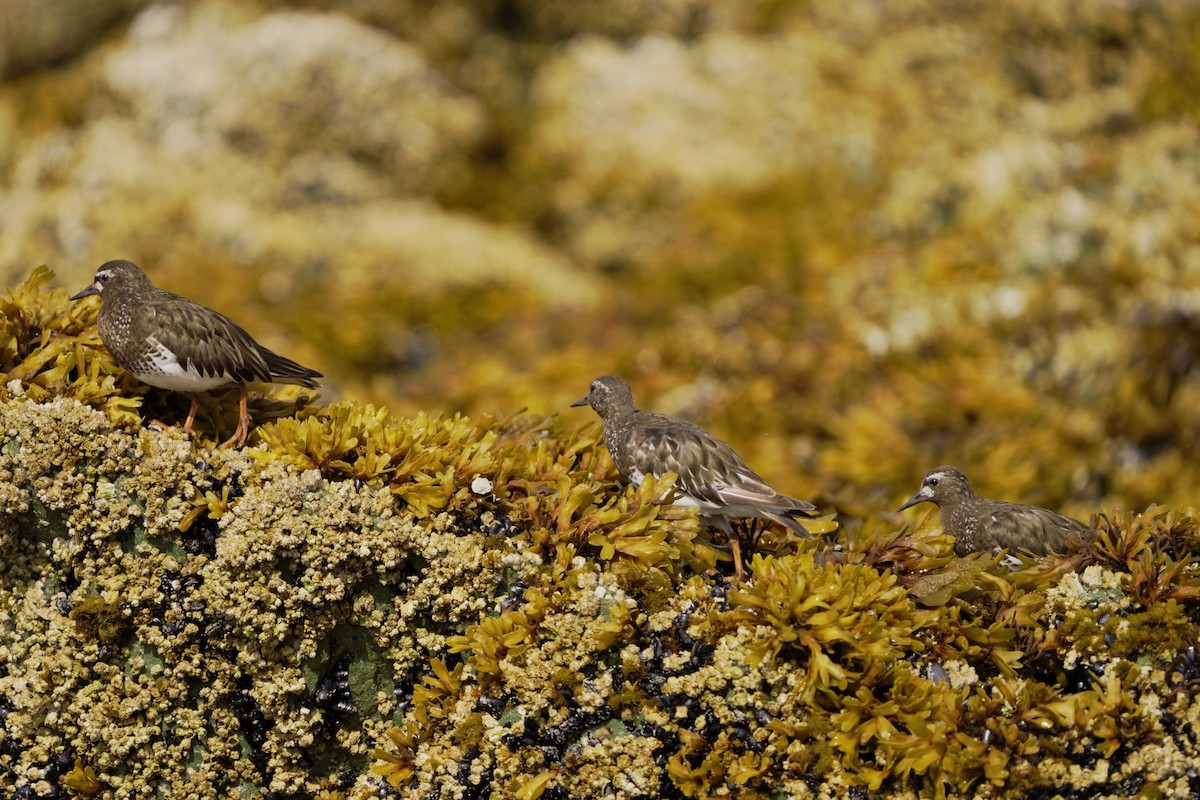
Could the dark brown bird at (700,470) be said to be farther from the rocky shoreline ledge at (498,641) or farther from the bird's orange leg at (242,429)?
the bird's orange leg at (242,429)

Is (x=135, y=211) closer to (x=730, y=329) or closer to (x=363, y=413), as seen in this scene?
(x=730, y=329)

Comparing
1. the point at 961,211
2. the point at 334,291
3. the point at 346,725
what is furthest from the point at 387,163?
the point at 346,725

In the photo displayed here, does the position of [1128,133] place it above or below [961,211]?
above

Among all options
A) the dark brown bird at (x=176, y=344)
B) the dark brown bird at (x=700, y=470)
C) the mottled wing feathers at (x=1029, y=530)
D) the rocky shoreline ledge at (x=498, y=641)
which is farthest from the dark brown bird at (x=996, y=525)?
the dark brown bird at (x=176, y=344)

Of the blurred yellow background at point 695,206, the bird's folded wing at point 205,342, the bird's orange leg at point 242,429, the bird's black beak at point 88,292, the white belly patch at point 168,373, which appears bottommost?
the bird's orange leg at point 242,429

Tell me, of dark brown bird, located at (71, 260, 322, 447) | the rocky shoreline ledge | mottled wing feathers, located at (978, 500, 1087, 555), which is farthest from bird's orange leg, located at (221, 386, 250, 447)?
mottled wing feathers, located at (978, 500, 1087, 555)
